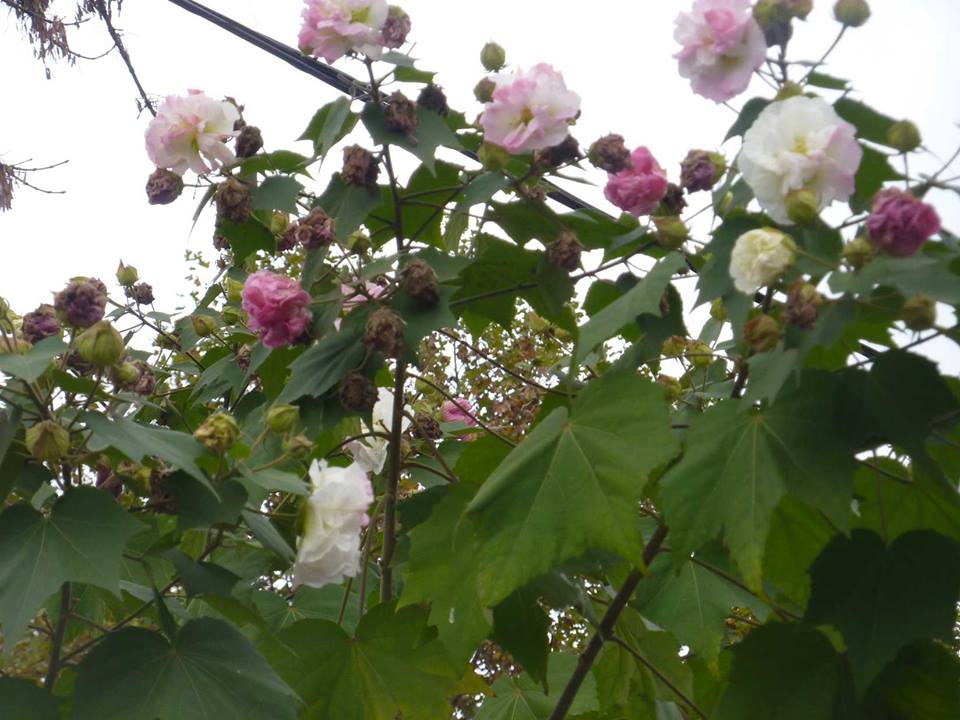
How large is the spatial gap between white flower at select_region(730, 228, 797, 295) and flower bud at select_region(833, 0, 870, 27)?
31cm

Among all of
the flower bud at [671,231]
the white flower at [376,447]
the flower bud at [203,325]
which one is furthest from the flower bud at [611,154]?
the flower bud at [203,325]

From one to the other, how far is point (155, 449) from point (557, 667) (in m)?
0.99

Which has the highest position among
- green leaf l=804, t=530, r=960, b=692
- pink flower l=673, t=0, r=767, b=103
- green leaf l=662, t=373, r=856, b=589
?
pink flower l=673, t=0, r=767, b=103

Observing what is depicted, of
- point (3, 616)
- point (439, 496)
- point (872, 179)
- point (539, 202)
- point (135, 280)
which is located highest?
point (135, 280)

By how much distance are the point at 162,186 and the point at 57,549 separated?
0.58 meters

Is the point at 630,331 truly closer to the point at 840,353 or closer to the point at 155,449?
the point at 840,353

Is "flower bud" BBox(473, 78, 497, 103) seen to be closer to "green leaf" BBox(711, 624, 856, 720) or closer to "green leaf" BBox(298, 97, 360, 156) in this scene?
"green leaf" BBox(298, 97, 360, 156)

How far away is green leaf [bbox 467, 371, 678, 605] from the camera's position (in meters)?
1.08

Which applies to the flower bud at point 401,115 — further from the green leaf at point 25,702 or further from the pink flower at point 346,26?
the green leaf at point 25,702

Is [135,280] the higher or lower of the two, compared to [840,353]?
higher

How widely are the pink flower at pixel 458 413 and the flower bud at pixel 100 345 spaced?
2.57 feet

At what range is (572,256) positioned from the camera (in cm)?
136

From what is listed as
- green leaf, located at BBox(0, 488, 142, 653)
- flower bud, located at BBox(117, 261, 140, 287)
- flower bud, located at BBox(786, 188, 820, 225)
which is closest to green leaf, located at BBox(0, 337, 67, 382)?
green leaf, located at BBox(0, 488, 142, 653)

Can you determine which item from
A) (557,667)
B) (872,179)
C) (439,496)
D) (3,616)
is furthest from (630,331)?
(3,616)
